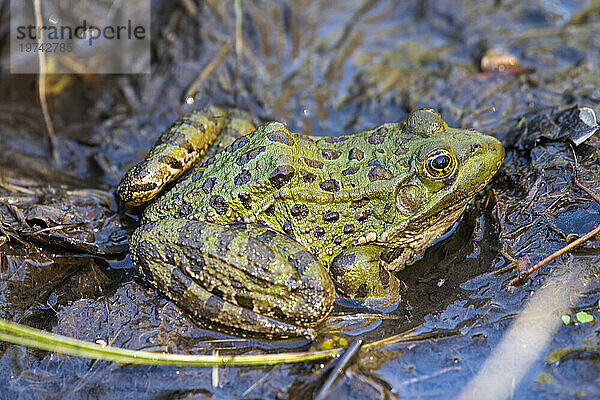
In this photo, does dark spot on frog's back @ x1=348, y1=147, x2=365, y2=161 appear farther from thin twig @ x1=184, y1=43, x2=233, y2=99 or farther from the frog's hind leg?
thin twig @ x1=184, y1=43, x2=233, y2=99

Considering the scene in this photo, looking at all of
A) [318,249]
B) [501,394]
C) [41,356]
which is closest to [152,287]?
[41,356]

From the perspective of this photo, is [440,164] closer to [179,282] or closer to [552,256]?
[552,256]

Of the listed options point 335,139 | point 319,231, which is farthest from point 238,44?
point 319,231

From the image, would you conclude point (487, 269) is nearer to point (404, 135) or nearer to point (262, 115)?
point (404, 135)

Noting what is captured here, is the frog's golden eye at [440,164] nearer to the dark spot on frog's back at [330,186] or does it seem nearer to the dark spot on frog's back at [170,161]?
the dark spot on frog's back at [330,186]

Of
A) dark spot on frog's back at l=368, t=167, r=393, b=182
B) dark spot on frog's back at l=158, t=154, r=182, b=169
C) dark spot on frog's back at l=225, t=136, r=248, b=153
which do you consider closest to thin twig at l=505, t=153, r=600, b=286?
dark spot on frog's back at l=368, t=167, r=393, b=182

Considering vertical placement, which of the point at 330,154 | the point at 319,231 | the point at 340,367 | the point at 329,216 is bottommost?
the point at 340,367
